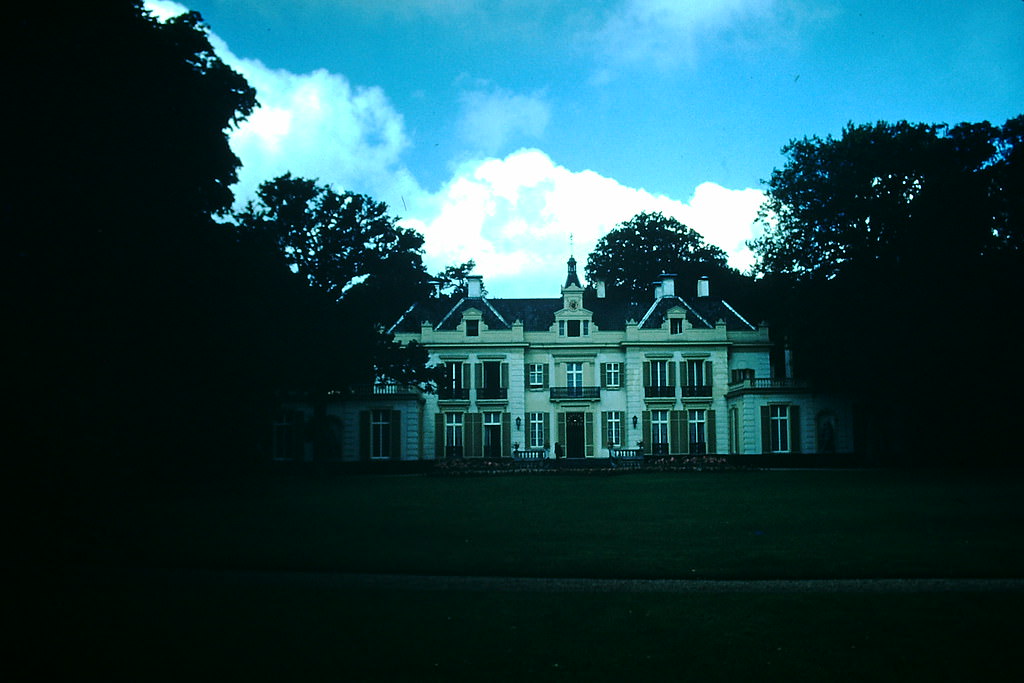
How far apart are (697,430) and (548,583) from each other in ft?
139

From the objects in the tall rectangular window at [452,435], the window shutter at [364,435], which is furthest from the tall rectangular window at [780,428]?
the window shutter at [364,435]

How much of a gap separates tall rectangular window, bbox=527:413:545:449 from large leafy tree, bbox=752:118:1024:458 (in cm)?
1593

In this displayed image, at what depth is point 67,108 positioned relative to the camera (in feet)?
55.3

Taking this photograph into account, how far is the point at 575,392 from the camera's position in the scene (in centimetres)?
5112

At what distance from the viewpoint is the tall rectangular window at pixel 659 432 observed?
50.6m

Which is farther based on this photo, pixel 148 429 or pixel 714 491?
pixel 714 491

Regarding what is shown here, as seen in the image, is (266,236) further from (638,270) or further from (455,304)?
(638,270)

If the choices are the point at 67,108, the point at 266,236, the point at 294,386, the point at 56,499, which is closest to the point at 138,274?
the point at 67,108

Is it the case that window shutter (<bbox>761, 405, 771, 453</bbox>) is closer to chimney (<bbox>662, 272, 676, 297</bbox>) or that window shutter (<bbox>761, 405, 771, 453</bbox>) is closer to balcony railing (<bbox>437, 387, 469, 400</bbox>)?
chimney (<bbox>662, 272, 676, 297</bbox>)

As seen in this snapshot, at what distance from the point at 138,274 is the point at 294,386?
731 inches

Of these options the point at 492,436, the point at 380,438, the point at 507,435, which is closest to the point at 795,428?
the point at 507,435

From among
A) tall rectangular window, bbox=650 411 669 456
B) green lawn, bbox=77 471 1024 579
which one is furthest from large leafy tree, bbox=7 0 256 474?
tall rectangular window, bbox=650 411 669 456

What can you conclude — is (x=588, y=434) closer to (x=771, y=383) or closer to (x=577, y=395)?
(x=577, y=395)

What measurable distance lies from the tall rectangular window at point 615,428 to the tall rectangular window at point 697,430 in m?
4.06
